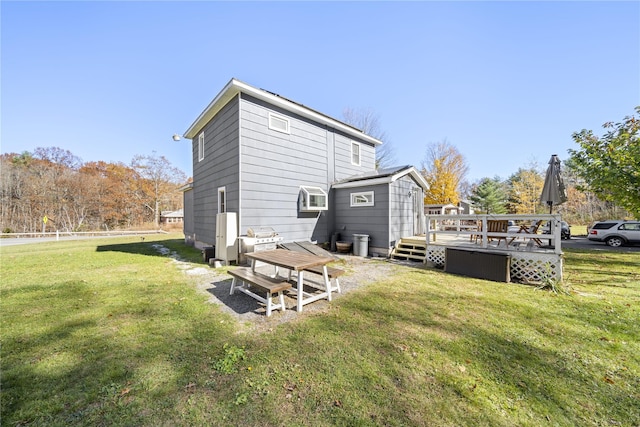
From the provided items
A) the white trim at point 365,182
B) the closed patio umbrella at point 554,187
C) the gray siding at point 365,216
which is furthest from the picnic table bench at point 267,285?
the closed patio umbrella at point 554,187

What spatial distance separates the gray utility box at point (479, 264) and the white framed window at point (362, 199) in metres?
3.41

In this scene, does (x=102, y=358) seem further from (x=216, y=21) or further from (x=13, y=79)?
(x=13, y=79)

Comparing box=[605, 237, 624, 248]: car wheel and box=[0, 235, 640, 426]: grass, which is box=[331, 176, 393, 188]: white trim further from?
box=[605, 237, 624, 248]: car wheel

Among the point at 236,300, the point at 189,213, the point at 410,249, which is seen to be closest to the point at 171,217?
the point at 189,213

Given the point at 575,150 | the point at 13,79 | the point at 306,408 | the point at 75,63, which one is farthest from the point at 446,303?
the point at 13,79

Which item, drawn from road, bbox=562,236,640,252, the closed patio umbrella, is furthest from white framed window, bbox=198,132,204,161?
road, bbox=562,236,640,252

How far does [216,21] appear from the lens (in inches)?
319

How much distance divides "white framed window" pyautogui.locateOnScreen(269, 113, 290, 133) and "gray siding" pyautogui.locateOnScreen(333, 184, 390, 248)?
3491mm

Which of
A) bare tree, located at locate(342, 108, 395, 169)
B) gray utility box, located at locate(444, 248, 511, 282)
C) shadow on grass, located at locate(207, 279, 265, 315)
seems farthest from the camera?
bare tree, located at locate(342, 108, 395, 169)

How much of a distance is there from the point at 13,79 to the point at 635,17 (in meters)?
20.4

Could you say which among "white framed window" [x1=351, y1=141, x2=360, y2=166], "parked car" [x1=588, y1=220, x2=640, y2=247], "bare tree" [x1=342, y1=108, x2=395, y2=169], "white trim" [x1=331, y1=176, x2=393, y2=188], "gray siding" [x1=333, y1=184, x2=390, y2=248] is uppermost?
"bare tree" [x1=342, y1=108, x2=395, y2=169]

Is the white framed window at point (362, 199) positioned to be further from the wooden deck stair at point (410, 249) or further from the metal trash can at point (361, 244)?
the wooden deck stair at point (410, 249)

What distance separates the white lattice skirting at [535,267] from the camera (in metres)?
5.48

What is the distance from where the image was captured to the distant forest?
78.5ft
